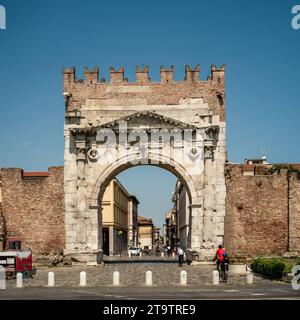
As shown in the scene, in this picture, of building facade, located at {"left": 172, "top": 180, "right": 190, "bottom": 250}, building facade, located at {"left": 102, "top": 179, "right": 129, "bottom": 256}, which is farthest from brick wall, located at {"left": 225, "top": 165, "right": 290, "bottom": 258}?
building facade, located at {"left": 102, "top": 179, "right": 129, "bottom": 256}

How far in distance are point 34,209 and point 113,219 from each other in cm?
3360

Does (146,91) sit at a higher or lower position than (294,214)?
higher

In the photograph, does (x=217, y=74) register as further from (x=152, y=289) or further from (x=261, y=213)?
(x=152, y=289)

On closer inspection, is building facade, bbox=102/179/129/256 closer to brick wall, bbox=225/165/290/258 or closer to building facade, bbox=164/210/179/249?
building facade, bbox=164/210/179/249

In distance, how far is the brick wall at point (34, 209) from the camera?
34.8 m

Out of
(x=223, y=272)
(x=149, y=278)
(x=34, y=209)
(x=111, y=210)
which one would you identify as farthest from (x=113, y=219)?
(x=149, y=278)

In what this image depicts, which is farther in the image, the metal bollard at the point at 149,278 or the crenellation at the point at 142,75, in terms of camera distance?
the crenellation at the point at 142,75

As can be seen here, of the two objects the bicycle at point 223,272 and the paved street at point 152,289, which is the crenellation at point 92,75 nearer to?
the paved street at point 152,289

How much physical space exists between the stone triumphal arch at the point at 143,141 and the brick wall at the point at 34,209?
0.72 metres

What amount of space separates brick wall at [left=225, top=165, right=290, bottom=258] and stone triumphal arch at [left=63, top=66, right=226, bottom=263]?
650 mm

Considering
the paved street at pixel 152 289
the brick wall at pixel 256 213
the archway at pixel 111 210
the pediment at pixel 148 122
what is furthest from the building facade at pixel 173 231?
the paved street at pixel 152 289

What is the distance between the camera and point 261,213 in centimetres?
3453
